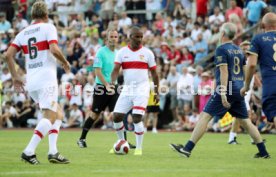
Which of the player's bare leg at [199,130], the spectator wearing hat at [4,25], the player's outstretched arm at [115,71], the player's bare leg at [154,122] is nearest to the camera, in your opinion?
the player's bare leg at [199,130]

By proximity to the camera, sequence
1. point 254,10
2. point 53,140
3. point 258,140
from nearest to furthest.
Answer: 1. point 53,140
2. point 258,140
3. point 254,10

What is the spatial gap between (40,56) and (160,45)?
17.0 m

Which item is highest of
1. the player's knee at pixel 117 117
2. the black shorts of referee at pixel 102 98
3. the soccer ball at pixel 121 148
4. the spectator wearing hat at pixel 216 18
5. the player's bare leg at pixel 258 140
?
the spectator wearing hat at pixel 216 18

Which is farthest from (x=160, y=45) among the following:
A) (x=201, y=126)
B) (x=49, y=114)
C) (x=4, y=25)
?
(x=49, y=114)

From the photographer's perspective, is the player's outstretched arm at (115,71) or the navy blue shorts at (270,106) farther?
the player's outstretched arm at (115,71)

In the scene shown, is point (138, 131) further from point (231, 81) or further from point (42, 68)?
point (42, 68)

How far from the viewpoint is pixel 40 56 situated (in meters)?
12.7

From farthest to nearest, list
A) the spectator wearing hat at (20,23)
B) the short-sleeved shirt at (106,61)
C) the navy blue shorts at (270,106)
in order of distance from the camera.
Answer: the spectator wearing hat at (20,23) → the short-sleeved shirt at (106,61) → the navy blue shorts at (270,106)

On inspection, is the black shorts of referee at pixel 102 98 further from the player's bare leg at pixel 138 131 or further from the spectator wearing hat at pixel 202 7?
the spectator wearing hat at pixel 202 7

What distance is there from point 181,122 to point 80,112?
4028 mm

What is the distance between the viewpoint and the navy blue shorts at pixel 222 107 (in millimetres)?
13852

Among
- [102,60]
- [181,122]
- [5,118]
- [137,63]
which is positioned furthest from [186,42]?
[137,63]

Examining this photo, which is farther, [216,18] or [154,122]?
[216,18]

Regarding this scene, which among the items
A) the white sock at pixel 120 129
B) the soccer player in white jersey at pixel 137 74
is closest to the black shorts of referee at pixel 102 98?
the white sock at pixel 120 129
